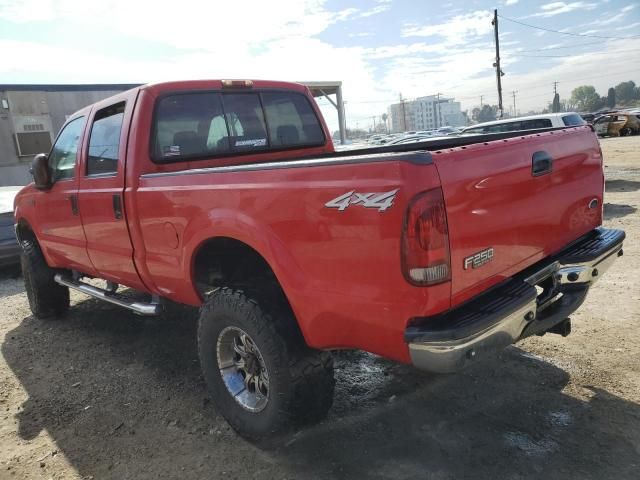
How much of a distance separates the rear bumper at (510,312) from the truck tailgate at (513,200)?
0.22ft

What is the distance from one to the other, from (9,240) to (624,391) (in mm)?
8221

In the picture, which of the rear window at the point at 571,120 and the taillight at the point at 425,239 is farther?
the rear window at the point at 571,120

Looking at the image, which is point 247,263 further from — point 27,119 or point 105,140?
point 27,119

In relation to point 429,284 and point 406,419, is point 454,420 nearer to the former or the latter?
point 406,419

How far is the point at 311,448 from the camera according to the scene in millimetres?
2873

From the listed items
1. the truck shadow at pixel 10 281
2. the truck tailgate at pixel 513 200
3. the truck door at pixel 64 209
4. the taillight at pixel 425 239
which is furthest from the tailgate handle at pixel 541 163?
the truck shadow at pixel 10 281

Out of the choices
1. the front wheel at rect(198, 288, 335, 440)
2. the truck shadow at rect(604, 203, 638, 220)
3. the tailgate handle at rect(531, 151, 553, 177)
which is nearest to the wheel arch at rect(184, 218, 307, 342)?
the front wheel at rect(198, 288, 335, 440)

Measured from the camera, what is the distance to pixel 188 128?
3.80m

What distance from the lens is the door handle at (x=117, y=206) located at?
363cm

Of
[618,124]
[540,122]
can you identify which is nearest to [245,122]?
[540,122]

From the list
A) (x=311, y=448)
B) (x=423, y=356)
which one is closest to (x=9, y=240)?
(x=311, y=448)

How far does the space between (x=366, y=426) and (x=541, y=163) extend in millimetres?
1774

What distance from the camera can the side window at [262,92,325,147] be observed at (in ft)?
14.1

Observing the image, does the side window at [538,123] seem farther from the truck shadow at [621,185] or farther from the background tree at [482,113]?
the background tree at [482,113]
